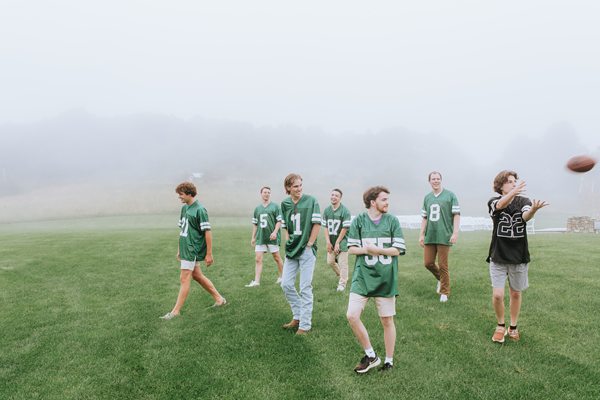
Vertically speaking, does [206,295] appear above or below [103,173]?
below

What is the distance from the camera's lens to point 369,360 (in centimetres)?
508

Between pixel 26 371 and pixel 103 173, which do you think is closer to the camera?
pixel 26 371

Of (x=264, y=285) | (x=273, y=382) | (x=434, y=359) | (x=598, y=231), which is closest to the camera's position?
(x=273, y=382)

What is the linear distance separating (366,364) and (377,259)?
138 centimetres

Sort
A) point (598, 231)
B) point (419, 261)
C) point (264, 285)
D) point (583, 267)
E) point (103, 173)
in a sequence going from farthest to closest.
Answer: point (103, 173)
point (598, 231)
point (419, 261)
point (583, 267)
point (264, 285)

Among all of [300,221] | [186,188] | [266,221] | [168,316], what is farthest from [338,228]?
[168,316]

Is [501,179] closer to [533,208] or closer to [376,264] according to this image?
[533,208]

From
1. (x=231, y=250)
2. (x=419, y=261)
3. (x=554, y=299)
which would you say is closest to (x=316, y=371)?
(x=554, y=299)

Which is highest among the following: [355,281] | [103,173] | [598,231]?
[103,173]

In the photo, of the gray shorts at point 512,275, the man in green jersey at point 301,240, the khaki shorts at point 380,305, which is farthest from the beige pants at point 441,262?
the khaki shorts at point 380,305

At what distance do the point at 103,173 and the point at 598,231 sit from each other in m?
125

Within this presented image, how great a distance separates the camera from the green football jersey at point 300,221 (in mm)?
6602

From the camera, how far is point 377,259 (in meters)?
4.96

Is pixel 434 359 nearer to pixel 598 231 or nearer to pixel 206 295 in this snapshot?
pixel 206 295
